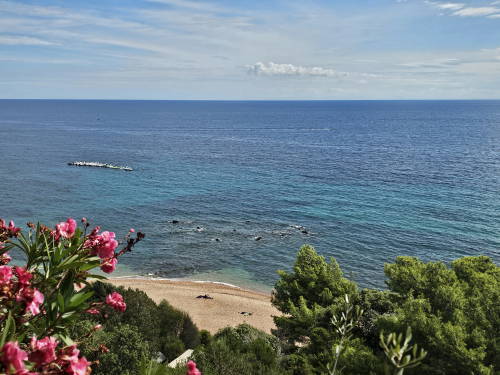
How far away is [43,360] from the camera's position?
10.3 feet

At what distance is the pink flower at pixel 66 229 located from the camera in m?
5.21

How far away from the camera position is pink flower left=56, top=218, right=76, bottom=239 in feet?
17.1

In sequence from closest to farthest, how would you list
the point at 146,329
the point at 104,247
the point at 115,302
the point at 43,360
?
the point at 43,360 → the point at 115,302 → the point at 104,247 → the point at 146,329

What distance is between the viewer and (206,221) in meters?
53.2

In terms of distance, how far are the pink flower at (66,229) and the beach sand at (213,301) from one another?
2754 cm

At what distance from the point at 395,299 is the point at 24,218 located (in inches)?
1784

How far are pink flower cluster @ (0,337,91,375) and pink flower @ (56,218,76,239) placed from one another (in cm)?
174

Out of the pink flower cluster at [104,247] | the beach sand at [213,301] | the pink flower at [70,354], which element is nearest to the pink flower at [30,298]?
the pink flower at [70,354]

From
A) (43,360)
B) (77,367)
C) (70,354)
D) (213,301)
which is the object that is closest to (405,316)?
(70,354)

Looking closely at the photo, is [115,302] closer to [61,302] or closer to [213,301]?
[61,302]

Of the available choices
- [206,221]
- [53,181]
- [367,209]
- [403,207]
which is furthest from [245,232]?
[53,181]

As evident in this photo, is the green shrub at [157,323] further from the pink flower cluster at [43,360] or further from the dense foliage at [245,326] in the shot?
the pink flower cluster at [43,360]

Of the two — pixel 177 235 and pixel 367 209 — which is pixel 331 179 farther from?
pixel 177 235

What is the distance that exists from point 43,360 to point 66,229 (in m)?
2.43
